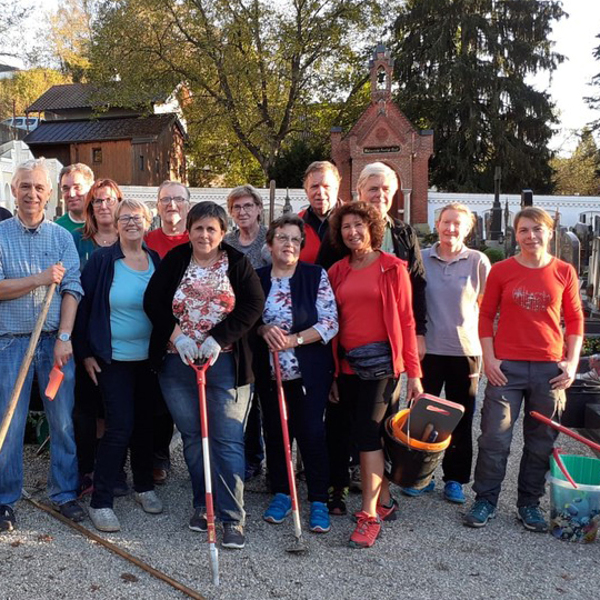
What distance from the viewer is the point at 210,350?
344 centimetres

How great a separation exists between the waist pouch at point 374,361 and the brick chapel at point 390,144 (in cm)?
2462


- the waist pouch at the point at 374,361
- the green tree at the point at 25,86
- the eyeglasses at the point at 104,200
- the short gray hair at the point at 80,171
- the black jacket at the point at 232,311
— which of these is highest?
the green tree at the point at 25,86

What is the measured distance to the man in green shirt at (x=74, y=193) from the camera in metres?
4.69

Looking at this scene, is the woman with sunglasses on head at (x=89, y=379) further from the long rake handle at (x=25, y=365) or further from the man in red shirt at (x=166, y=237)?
the long rake handle at (x=25, y=365)

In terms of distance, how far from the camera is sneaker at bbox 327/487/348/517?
13.0 ft

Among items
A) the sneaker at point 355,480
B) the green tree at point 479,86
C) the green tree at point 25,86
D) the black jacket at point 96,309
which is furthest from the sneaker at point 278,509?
the green tree at point 25,86

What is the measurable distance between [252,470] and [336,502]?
33.1 inches

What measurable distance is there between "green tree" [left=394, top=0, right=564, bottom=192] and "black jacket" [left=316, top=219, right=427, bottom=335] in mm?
28969

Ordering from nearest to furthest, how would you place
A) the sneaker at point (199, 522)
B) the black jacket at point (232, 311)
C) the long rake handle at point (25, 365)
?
the long rake handle at point (25, 365) < the black jacket at point (232, 311) < the sneaker at point (199, 522)

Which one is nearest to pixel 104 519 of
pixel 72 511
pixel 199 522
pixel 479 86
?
pixel 72 511

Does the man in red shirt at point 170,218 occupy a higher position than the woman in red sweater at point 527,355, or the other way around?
the man in red shirt at point 170,218

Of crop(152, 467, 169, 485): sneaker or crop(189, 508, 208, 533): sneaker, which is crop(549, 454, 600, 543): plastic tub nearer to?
crop(189, 508, 208, 533): sneaker

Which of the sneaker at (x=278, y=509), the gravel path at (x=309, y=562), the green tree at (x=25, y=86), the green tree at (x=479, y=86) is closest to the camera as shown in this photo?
the gravel path at (x=309, y=562)

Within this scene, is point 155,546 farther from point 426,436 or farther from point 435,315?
point 435,315
